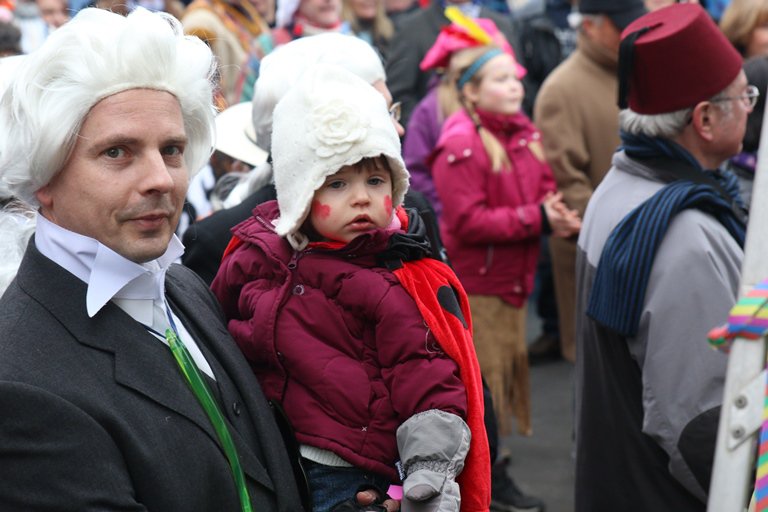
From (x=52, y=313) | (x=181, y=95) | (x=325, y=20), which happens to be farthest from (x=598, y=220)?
(x=325, y=20)

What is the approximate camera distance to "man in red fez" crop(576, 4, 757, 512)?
3.20 metres

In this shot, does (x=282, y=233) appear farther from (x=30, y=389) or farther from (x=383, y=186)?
(x=30, y=389)

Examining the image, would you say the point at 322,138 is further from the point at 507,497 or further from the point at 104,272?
the point at 507,497

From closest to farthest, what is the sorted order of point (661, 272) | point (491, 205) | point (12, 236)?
point (12, 236)
point (661, 272)
point (491, 205)

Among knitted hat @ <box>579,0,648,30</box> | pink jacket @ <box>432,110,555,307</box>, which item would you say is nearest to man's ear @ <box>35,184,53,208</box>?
pink jacket @ <box>432,110,555,307</box>

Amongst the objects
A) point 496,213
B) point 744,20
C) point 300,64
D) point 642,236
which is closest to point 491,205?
point 496,213

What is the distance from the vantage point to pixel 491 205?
5.96m

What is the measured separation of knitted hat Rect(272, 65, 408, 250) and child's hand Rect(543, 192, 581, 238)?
3.31 metres

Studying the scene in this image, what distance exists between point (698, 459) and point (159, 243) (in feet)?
5.68

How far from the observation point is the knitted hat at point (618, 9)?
6.20m

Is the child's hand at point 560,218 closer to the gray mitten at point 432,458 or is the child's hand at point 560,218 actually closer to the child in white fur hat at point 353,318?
the child in white fur hat at point 353,318

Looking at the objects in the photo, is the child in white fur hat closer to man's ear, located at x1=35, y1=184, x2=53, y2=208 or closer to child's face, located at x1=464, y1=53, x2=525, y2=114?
man's ear, located at x1=35, y1=184, x2=53, y2=208

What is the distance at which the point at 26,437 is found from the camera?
1.97m

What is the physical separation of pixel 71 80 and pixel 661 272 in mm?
1841
